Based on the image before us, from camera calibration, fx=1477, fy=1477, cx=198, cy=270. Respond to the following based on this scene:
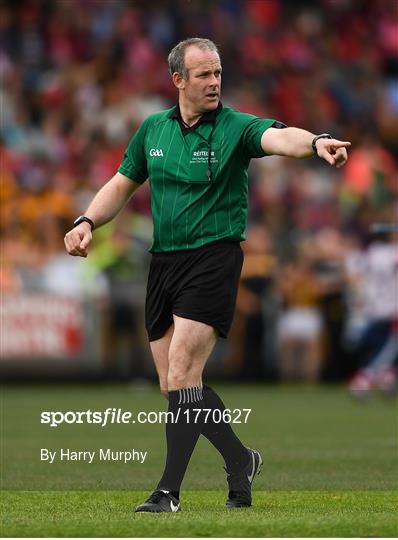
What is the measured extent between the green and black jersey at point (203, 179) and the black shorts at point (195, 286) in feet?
0.21

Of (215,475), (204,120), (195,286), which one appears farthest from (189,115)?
(215,475)

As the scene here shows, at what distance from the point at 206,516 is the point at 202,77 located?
226 centimetres

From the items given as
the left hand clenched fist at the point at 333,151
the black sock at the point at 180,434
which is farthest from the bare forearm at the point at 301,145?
the black sock at the point at 180,434

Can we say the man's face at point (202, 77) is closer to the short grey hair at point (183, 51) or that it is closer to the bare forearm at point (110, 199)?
the short grey hair at point (183, 51)

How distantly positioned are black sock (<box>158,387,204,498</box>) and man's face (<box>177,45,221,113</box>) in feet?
4.97

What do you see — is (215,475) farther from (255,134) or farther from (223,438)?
(255,134)

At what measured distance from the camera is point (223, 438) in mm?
8016

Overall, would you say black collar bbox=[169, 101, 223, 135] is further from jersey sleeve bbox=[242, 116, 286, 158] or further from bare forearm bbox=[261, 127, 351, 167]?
bare forearm bbox=[261, 127, 351, 167]

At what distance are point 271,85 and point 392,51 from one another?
2.88 m

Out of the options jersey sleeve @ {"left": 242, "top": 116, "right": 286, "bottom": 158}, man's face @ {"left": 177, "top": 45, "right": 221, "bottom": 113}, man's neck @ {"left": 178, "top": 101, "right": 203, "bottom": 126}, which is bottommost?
jersey sleeve @ {"left": 242, "top": 116, "right": 286, "bottom": 158}

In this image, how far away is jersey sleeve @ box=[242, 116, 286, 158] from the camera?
300 inches

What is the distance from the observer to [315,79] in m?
25.7

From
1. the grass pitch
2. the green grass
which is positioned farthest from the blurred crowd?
the green grass

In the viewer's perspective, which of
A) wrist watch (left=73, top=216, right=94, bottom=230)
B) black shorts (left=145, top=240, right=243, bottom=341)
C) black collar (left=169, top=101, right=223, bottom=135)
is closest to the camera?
black shorts (left=145, top=240, right=243, bottom=341)
